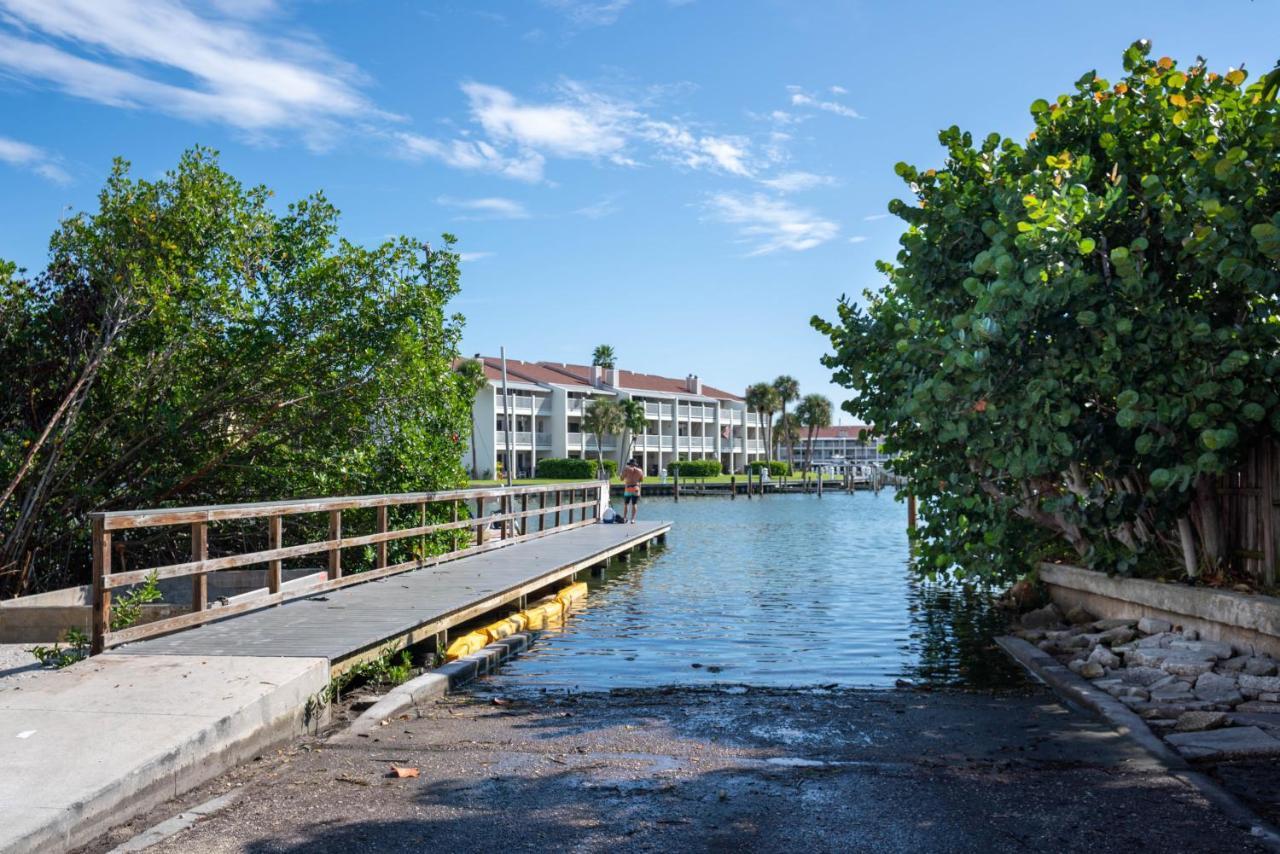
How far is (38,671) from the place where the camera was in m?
7.67

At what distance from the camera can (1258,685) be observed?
311 inches

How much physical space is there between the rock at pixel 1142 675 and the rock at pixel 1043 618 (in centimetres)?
337

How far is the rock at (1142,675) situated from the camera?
862cm

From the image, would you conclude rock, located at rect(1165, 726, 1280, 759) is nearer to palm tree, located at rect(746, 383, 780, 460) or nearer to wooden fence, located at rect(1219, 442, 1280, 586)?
wooden fence, located at rect(1219, 442, 1280, 586)

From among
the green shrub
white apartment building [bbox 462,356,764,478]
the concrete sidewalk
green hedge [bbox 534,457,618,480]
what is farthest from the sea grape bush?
the green shrub

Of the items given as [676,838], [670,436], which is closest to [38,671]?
[676,838]

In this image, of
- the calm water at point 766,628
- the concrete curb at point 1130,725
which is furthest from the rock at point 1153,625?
the calm water at point 766,628

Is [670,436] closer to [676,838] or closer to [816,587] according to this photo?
[816,587]

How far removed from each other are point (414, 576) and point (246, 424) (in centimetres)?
318

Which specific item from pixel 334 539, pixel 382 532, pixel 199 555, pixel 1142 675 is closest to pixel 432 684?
pixel 199 555

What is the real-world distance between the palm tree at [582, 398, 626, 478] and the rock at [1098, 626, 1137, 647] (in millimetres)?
82142

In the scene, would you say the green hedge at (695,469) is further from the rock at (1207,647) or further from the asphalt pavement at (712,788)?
the asphalt pavement at (712,788)

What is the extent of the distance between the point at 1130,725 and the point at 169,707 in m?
5.85

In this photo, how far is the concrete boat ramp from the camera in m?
5.00
